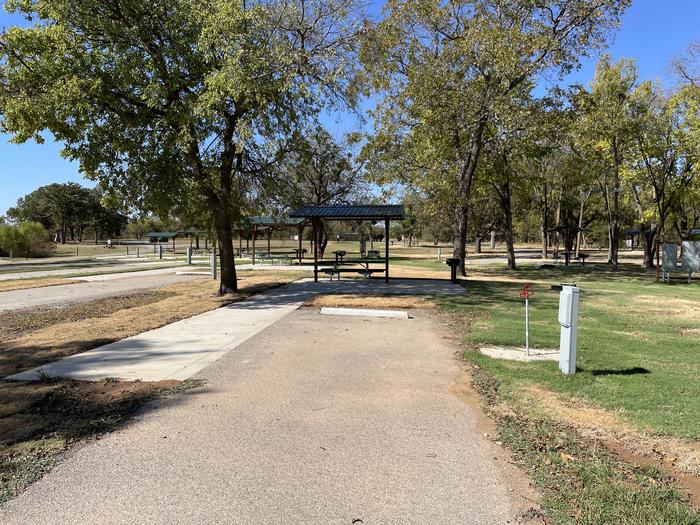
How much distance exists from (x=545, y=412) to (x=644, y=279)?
20.1 metres

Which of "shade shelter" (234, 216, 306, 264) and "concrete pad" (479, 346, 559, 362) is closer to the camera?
"concrete pad" (479, 346, 559, 362)

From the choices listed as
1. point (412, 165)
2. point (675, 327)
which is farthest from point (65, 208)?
point (675, 327)

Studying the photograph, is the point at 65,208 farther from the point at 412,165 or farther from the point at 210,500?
the point at 210,500

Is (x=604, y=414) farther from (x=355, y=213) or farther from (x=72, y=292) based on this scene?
(x=72, y=292)

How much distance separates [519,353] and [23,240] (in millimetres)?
48236

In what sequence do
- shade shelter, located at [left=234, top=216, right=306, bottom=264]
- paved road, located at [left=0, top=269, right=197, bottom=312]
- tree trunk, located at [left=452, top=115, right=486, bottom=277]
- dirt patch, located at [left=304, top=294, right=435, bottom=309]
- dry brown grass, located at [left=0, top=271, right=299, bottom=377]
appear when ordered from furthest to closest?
tree trunk, located at [left=452, top=115, right=486, bottom=277], shade shelter, located at [left=234, top=216, right=306, bottom=264], paved road, located at [left=0, top=269, right=197, bottom=312], dirt patch, located at [left=304, top=294, right=435, bottom=309], dry brown grass, located at [left=0, top=271, right=299, bottom=377]

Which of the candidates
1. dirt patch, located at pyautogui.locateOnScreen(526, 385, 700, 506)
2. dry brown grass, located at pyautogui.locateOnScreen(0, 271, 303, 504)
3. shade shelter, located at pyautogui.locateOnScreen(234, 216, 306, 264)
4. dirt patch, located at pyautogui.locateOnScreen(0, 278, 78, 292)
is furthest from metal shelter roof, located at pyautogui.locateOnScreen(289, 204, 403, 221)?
dirt patch, located at pyautogui.locateOnScreen(526, 385, 700, 506)

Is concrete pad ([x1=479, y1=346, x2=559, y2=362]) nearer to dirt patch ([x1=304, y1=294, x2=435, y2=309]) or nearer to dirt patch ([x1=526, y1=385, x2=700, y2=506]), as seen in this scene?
dirt patch ([x1=526, y1=385, x2=700, y2=506])

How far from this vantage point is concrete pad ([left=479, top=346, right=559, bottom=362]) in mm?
6945

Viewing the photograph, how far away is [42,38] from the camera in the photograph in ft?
37.3

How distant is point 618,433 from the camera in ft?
13.9

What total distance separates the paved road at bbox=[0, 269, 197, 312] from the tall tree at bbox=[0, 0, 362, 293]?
3.39m

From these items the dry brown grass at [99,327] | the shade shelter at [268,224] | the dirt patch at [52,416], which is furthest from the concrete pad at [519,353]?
the shade shelter at [268,224]

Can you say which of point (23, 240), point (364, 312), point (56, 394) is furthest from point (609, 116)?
point (23, 240)
